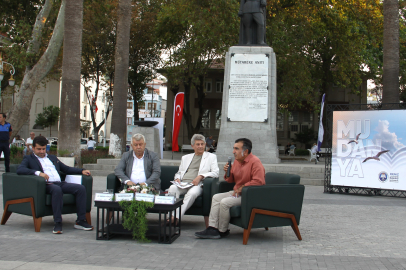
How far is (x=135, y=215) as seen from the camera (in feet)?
18.8

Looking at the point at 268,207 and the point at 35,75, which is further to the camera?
the point at 35,75

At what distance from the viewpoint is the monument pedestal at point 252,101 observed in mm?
15117

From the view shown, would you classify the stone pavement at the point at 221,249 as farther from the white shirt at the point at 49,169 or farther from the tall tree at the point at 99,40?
the tall tree at the point at 99,40

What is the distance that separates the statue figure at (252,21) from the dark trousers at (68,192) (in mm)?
10371

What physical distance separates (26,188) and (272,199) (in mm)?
3446

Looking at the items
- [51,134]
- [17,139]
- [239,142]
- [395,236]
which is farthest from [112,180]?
[51,134]

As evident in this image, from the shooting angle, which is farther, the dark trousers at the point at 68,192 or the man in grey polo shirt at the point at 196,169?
the man in grey polo shirt at the point at 196,169

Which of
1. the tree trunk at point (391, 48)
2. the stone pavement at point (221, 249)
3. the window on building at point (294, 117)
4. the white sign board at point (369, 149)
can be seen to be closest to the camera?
the stone pavement at point (221, 249)

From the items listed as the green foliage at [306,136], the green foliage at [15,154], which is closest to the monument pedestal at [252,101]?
the green foliage at [15,154]

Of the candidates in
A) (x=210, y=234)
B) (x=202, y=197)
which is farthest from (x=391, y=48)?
(x=210, y=234)

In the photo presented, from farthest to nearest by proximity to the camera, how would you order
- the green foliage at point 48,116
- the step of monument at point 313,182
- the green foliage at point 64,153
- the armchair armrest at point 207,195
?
the green foliage at point 48,116
the green foliage at point 64,153
the step of monument at point 313,182
the armchair armrest at point 207,195

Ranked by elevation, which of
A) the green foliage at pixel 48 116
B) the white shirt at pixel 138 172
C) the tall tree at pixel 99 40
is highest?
the tall tree at pixel 99 40

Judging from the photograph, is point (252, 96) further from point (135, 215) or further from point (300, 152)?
point (300, 152)

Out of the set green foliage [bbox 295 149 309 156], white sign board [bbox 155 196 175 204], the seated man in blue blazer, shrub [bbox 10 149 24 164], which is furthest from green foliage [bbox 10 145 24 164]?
green foliage [bbox 295 149 309 156]
